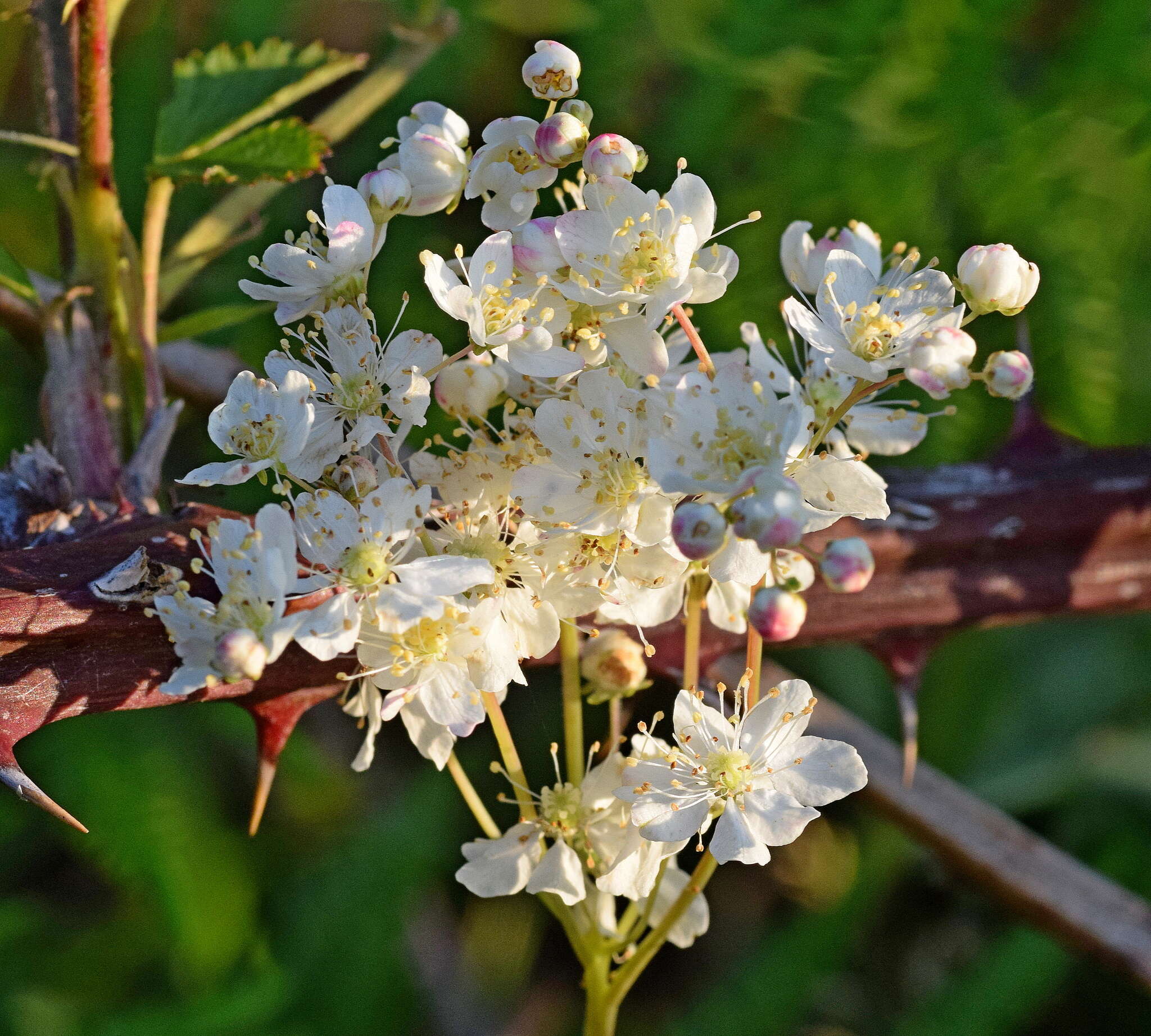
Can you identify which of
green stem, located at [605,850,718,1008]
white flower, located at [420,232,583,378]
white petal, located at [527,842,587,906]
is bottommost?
green stem, located at [605,850,718,1008]

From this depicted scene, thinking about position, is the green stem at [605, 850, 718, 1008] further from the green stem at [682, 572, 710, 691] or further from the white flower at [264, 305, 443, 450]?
the white flower at [264, 305, 443, 450]

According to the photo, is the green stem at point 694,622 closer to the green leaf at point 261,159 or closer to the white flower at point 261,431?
the white flower at point 261,431

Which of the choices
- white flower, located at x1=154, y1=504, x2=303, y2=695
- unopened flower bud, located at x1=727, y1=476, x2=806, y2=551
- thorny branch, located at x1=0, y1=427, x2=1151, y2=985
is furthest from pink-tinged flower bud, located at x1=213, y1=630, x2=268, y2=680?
unopened flower bud, located at x1=727, y1=476, x2=806, y2=551

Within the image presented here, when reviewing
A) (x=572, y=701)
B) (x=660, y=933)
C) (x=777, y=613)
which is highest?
(x=777, y=613)

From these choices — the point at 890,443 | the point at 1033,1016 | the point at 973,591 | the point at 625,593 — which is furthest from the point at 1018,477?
the point at 1033,1016

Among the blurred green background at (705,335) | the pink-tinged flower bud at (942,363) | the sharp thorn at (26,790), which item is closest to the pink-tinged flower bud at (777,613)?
the pink-tinged flower bud at (942,363)

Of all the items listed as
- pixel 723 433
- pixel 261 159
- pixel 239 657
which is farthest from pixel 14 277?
pixel 723 433

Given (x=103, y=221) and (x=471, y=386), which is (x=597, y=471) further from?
(x=103, y=221)

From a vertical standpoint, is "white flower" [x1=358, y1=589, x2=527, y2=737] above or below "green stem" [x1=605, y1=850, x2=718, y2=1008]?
above

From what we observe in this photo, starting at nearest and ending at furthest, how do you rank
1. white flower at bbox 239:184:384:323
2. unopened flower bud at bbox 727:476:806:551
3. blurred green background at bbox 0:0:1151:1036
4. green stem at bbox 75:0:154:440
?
unopened flower bud at bbox 727:476:806:551
white flower at bbox 239:184:384:323
green stem at bbox 75:0:154:440
blurred green background at bbox 0:0:1151:1036
